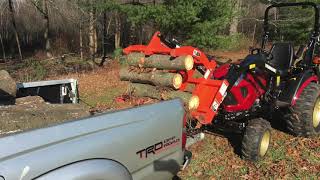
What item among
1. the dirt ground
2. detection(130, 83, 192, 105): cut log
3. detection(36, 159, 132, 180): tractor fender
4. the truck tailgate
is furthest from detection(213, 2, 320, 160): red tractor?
detection(36, 159, 132, 180): tractor fender

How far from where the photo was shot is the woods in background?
1609cm

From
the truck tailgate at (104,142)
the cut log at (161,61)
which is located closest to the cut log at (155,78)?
the cut log at (161,61)

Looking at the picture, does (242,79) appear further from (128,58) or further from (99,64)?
(99,64)

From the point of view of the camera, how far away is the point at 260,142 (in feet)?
20.9

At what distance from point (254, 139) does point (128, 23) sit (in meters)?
24.2

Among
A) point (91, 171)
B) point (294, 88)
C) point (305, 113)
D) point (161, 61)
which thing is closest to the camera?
point (91, 171)

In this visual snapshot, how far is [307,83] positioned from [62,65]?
1636 cm

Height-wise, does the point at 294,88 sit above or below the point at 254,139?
above

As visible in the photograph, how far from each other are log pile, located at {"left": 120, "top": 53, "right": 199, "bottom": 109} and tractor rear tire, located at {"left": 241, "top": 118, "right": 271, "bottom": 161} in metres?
0.92

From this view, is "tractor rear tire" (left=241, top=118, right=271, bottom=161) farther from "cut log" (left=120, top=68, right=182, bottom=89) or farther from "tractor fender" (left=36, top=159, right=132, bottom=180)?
"tractor fender" (left=36, top=159, right=132, bottom=180)

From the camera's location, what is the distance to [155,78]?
625 centimetres

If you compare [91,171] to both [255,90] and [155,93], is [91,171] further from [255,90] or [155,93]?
[255,90]

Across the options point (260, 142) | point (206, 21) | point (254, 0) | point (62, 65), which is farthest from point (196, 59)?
point (254, 0)

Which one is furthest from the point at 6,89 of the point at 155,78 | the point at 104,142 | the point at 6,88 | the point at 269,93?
the point at 269,93
